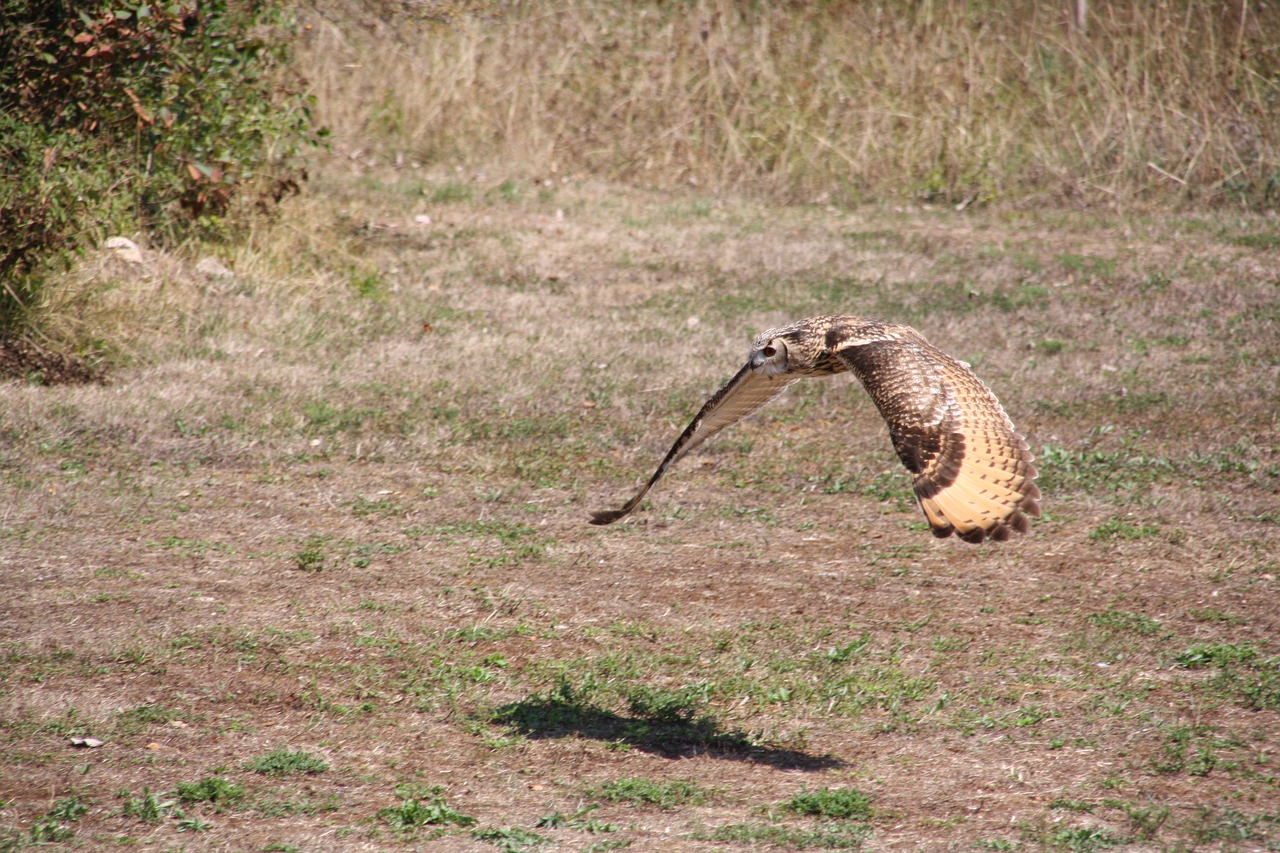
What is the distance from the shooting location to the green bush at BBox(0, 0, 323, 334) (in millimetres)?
8547

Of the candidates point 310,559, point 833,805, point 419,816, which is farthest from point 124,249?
point 833,805

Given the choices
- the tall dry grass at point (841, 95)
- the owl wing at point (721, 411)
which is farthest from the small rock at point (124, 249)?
the owl wing at point (721, 411)

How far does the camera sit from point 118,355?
28.3ft

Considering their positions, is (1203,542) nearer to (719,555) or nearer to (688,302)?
(719,555)

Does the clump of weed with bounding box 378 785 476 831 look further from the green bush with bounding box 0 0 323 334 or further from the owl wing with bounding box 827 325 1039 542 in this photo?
the green bush with bounding box 0 0 323 334

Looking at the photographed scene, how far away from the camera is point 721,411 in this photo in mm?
5355

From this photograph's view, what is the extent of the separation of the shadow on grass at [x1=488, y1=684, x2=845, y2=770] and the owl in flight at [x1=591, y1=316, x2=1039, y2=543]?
2.39ft

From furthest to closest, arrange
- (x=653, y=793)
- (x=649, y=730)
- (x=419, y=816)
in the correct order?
1. (x=649, y=730)
2. (x=653, y=793)
3. (x=419, y=816)

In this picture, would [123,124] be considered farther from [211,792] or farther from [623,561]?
[211,792]

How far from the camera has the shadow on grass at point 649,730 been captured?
4.61 metres

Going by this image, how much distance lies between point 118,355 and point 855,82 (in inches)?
368

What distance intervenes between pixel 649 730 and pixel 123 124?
7268 millimetres

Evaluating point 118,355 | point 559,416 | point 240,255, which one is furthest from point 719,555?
point 240,255

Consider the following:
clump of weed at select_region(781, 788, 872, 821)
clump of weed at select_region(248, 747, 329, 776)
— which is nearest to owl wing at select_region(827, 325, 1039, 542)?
clump of weed at select_region(781, 788, 872, 821)
